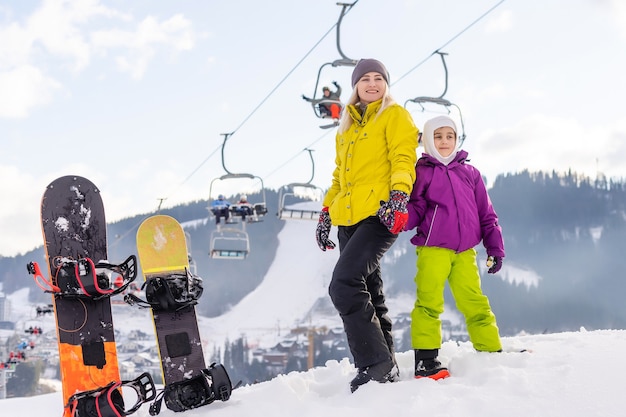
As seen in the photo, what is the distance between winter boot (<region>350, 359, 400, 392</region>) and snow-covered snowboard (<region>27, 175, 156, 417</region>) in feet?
3.79

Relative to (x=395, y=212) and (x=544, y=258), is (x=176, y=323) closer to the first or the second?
(x=395, y=212)

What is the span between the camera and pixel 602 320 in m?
111

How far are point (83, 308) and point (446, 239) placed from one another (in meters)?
2.20

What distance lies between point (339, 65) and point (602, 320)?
379 ft

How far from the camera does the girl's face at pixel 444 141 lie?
3807 millimetres

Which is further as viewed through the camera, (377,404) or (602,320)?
(602,320)

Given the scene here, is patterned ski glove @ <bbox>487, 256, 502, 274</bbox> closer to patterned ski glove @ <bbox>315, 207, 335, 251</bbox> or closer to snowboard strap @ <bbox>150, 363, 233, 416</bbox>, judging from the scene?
patterned ski glove @ <bbox>315, 207, 335, 251</bbox>

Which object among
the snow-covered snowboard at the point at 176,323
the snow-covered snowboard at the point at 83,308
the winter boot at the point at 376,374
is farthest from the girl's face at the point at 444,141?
the snow-covered snowboard at the point at 83,308

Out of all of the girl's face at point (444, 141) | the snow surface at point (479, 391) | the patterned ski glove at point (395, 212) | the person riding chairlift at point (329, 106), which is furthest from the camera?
the person riding chairlift at point (329, 106)

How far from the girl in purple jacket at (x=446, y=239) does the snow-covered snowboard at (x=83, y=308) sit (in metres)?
1.60

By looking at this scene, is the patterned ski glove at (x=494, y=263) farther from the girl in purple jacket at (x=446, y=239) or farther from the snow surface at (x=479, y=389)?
the snow surface at (x=479, y=389)

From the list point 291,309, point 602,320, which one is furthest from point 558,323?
point 291,309

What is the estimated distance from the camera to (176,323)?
3922 millimetres

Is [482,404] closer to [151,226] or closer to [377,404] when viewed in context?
[377,404]
